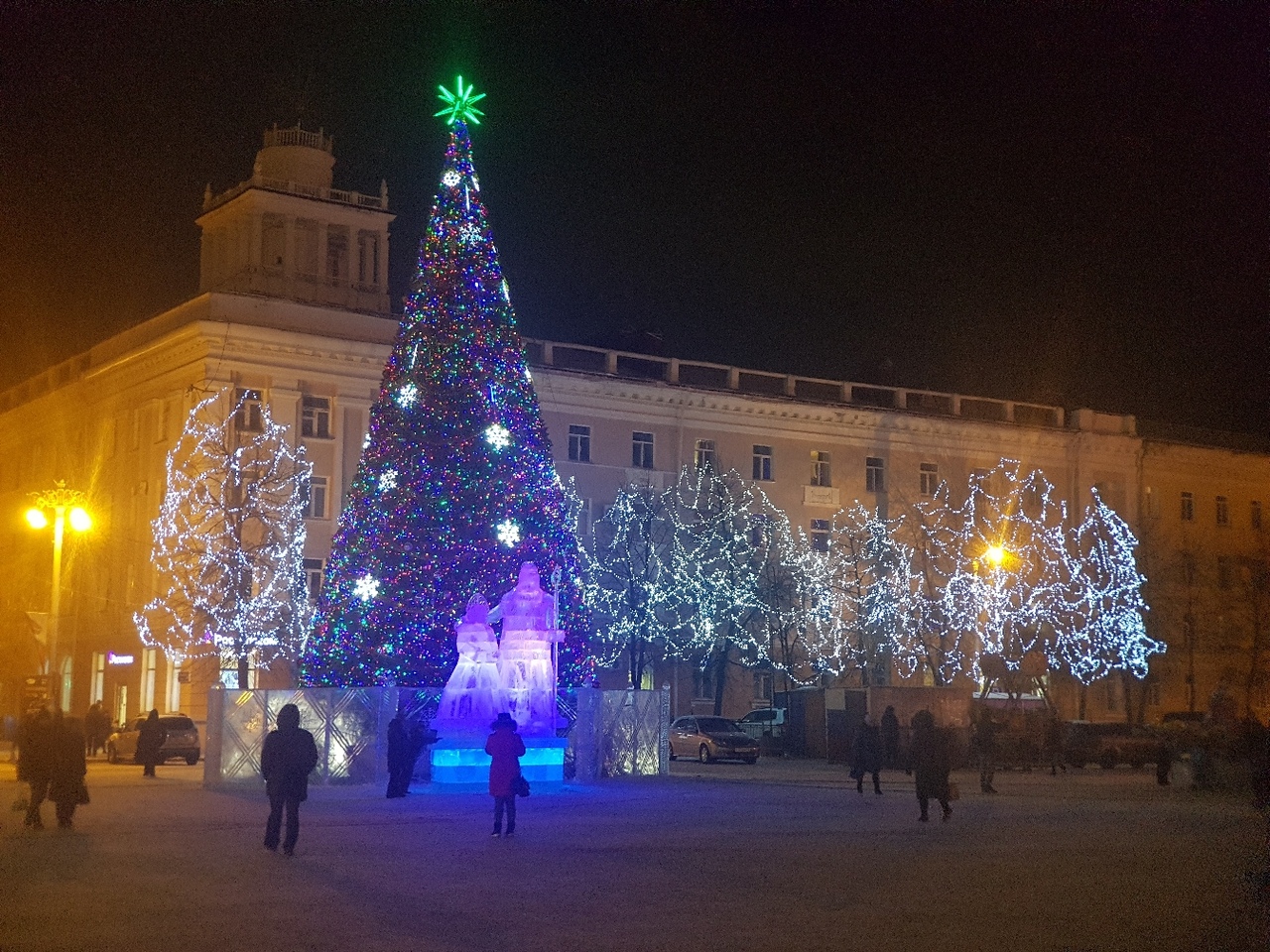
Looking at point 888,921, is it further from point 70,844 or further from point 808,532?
point 808,532

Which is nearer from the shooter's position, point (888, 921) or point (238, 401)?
point (888, 921)

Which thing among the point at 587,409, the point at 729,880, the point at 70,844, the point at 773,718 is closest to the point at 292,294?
the point at 587,409

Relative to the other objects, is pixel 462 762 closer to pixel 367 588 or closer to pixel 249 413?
pixel 367 588

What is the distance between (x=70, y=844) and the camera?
18.6m

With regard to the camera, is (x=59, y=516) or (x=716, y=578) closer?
(x=59, y=516)

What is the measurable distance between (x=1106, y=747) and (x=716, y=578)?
52.7ft

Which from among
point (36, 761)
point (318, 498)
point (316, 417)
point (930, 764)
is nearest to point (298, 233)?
point (316, 417)

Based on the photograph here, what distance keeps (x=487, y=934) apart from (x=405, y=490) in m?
23.7

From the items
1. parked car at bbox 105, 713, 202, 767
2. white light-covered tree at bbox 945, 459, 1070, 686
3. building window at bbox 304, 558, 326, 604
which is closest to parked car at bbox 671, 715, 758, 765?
white light-covered tree at bbox 945, 459, 1070, 686

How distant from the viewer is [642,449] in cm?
6097

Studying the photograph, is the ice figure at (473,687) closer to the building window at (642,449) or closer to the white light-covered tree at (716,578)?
the white light-covered tree at (716,578)

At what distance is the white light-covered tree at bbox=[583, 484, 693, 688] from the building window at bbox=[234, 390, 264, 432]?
11513 millimetres

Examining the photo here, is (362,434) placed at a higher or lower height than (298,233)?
lower

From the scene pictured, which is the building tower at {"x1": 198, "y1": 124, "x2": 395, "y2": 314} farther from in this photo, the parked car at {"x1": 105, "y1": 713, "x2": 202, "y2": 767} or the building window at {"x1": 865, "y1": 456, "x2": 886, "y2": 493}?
the building window at {"x1": 865, "y1": 456, "x2": 886, "y2": 493}
